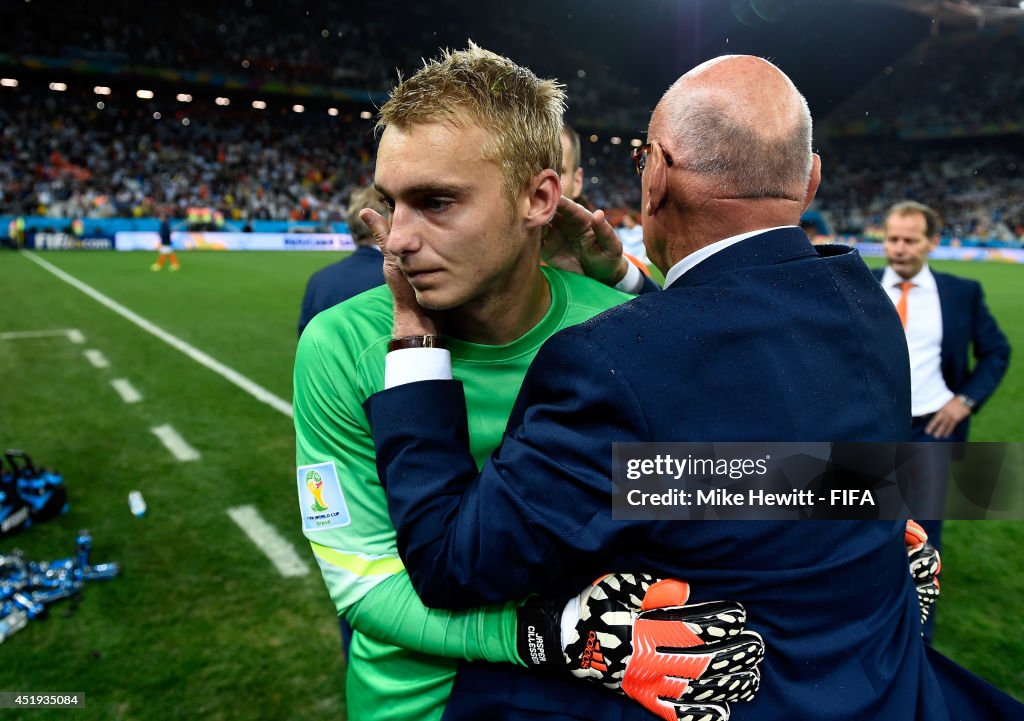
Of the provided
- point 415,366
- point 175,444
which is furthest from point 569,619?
point 175,444

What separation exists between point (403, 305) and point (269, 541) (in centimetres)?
→ 364

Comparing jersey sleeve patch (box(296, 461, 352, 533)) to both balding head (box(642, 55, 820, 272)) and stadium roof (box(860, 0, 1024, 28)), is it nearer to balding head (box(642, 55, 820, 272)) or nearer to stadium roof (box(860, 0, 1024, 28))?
balding head (box(642, 55, 820, 272))

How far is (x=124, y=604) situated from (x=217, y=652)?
772mm

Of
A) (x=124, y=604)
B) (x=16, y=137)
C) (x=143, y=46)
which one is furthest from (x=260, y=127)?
(x=124, y=604)

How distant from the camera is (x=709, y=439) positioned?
1225 mm

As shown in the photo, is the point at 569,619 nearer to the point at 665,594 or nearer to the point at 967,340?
the point at 665,594

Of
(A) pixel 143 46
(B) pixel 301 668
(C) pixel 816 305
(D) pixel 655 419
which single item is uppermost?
(A) pixel 143 46

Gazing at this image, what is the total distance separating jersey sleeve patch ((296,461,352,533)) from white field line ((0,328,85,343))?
35.9 ft

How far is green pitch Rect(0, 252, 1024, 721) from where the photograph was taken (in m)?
3.39

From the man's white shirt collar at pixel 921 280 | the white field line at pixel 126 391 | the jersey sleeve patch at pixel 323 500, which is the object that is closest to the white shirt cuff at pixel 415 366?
the jersey sleeve patch at pixel 323 500

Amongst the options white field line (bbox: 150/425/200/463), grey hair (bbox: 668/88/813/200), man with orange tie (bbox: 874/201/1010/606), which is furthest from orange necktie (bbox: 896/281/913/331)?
white field line (bbox: 150/425/200/463)

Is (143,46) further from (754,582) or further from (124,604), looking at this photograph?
(754,582)

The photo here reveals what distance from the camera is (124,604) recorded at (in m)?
4.00

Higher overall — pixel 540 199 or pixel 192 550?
pixel 540 199
